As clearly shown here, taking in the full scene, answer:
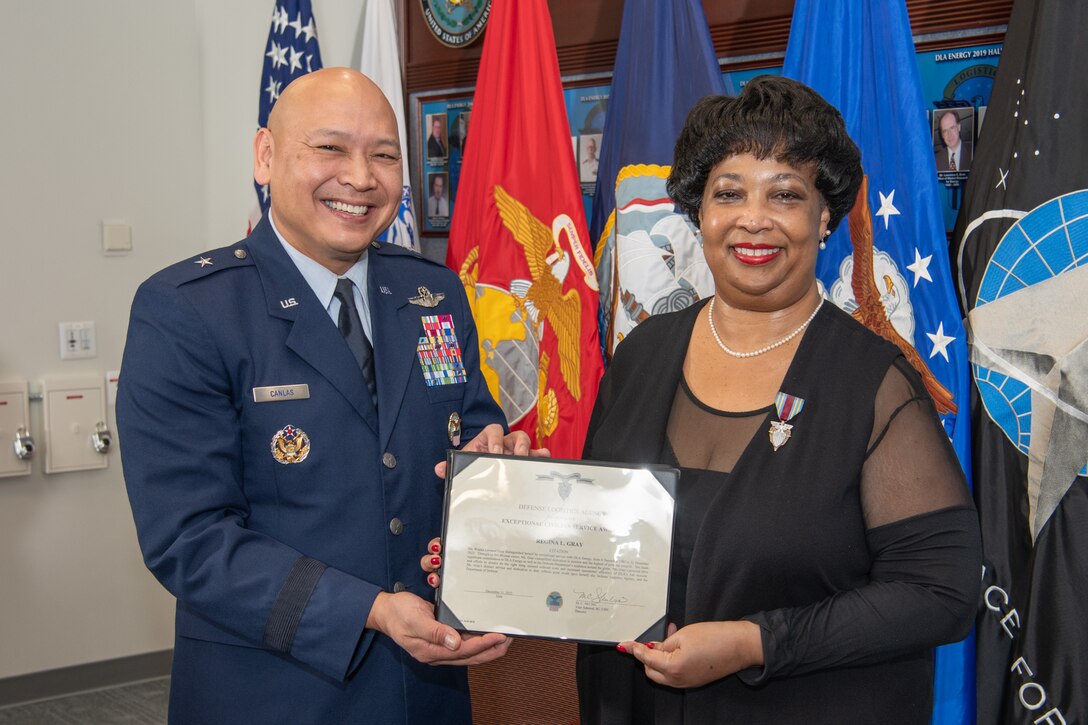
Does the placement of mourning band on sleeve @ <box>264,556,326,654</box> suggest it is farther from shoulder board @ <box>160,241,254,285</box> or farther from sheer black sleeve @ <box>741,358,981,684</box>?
sheer black sleeve @ <box>741,358,981,684</box>

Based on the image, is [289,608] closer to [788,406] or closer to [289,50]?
[788,406]

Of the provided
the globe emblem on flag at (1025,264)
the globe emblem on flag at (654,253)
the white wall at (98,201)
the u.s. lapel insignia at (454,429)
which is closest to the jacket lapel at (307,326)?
the u.s. lapel insignia at (454,429)

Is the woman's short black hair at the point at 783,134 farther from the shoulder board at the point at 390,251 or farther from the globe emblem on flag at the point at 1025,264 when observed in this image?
the globe emblem on flag at the point at 1025,264

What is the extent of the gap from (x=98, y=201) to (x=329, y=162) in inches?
101

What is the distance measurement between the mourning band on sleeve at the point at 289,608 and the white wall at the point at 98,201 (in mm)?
2709

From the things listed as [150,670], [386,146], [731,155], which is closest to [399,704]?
[386,146]

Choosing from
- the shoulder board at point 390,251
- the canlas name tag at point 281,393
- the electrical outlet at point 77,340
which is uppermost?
the shoulder board at point 390,251

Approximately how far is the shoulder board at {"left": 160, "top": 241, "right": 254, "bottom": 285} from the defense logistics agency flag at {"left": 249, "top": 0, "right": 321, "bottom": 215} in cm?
185

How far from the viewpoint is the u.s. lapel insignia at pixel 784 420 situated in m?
1.49

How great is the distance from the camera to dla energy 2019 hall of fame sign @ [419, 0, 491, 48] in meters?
3.38

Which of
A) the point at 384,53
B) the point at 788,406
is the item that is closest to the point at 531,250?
the point at 384,53

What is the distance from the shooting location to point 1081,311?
2062 mm

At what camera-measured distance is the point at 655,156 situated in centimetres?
264

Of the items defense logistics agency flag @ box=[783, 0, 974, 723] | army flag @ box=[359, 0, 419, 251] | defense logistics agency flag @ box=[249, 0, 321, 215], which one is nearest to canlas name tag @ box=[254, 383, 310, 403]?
defense logistics agency flag @ box=[783, 0, 974, 723]
